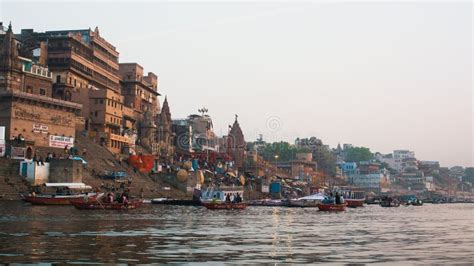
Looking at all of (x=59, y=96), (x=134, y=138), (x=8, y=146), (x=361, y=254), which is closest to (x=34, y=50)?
(x=59, y=96)

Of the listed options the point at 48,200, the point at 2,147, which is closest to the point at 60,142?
the point at 2,147

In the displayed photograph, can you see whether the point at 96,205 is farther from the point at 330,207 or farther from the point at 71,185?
the point at 330,207

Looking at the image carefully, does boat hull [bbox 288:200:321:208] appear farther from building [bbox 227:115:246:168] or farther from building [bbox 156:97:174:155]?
building [bbox 227:115:246:168]

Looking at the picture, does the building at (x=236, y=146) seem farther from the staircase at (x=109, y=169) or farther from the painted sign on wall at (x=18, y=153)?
the painted sign on wall at (x=18, y=153)

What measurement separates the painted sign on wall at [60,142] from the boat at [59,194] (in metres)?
13.0

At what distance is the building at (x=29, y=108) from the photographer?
76.8 metres

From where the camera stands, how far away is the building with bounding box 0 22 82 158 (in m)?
76.8

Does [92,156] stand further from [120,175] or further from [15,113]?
[15,113]

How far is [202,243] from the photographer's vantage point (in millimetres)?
26125

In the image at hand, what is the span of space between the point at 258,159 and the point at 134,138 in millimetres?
77073

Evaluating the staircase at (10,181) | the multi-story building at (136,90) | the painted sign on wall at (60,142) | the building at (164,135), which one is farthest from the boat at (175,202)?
the multi-story building at (136,90)

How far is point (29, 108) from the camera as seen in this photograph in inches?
3140

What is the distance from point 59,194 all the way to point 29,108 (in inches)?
816

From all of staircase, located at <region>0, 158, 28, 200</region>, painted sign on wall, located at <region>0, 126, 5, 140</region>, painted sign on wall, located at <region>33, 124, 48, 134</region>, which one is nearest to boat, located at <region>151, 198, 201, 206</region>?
staircase, located at <region>0, 158, 28, 200</region>
